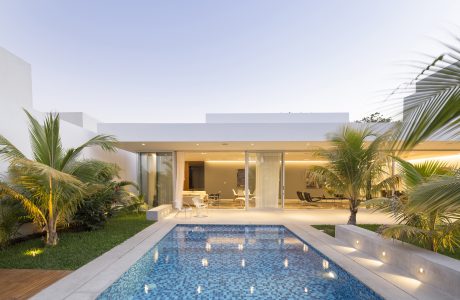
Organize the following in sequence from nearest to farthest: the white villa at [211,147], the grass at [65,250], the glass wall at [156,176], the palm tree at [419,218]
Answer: the palm tree at [419,218] → the grass at [65,250] → the white villa at [211,147] → the glass wall at [156,176]

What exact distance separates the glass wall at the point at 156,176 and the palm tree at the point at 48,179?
289 inches

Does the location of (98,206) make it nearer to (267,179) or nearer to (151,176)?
(151,176)

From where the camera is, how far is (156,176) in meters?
14.1

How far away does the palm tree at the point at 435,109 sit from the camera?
1.29 meters

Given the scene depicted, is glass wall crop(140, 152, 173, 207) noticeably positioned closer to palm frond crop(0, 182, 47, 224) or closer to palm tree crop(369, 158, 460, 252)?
palm frond crop(0, 182, 47, 224)

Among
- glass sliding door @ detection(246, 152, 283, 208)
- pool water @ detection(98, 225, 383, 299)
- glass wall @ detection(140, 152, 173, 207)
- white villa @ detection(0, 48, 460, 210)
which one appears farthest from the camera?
glass wall @ detection(140, 152, 173, 207)

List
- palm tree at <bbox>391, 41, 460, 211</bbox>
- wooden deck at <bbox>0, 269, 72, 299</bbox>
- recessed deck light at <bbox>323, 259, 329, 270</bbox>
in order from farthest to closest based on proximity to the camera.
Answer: recessed deck light at <bbox>323, 259, 329, 270</bbox>
wooden deck at <bbox>0, 269, 72, 299</bbox>
palm tree at <bbox>391, 41, 460, 211</bbox>

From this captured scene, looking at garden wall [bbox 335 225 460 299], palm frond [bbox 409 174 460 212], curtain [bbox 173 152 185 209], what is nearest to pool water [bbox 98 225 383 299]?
garden wall [bbox 335 225 460 299]

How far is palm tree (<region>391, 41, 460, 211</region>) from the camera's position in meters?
1.29

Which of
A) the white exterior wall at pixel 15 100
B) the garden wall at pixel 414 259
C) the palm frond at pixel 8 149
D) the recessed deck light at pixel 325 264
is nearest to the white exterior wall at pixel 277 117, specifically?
the white exterior wall at pixel 15 100

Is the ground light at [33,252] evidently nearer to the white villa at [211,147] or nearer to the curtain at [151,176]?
the white villa at [211,147]

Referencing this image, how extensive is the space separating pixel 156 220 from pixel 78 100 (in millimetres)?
12161

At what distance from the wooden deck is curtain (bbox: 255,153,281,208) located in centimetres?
972

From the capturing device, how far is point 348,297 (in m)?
4.23
